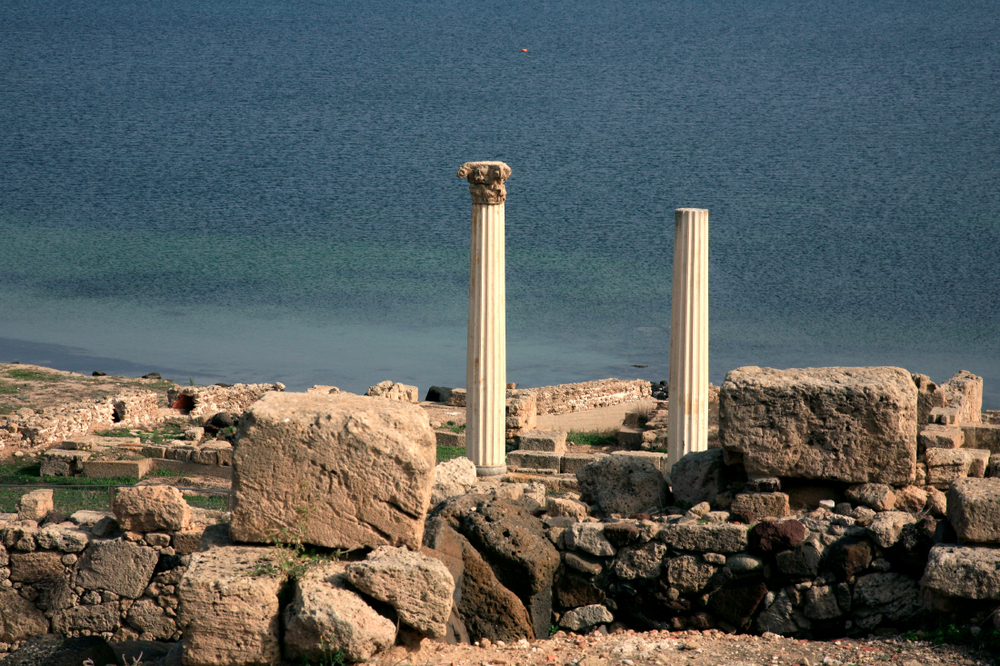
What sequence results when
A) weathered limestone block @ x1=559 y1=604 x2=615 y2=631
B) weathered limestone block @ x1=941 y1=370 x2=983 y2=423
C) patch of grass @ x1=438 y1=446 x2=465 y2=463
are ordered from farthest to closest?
1. patch of grass @ x1=438 y1=446 x2=465 y2=463
2. weathered limestone block @ x1=941 y1=370 x2=983 y2=423
3. weathered limestone block @ x1=559 y1=604 x2=615 y2=631

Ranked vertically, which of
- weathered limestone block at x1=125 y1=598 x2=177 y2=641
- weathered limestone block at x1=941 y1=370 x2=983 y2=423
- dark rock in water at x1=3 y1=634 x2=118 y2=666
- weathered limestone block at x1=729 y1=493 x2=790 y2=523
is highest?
weathered limestone block at x1=941 y1=370 x2=983 y2=423

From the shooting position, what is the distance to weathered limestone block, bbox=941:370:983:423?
19641 mm

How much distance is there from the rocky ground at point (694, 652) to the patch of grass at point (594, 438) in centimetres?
1605

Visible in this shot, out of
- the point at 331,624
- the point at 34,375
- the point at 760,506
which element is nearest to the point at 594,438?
the point at 760,506

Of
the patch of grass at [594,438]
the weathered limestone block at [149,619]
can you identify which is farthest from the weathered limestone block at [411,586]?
the patch of grass at [594,438]

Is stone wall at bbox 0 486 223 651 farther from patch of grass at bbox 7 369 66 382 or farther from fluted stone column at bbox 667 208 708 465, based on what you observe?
patch of grass at bbox 7 369 66 382

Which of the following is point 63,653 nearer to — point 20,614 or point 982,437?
point 20,614

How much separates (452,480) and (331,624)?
4247 mm

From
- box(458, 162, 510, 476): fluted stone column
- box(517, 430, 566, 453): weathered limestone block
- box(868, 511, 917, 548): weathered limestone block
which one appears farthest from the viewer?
box(517, 430, 566, 453): weathered limestone block

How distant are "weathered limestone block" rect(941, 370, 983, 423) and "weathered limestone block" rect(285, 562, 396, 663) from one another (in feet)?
49.6

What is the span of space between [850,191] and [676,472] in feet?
139

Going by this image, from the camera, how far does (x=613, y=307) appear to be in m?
43.7

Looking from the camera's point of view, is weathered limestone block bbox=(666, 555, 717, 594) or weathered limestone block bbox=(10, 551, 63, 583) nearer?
weathered limestone block bbox=(666, 555, 717, 594)

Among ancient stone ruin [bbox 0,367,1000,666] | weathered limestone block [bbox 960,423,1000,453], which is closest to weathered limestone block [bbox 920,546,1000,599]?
ancient stone ruin [bbox 0,367,1000,666]
